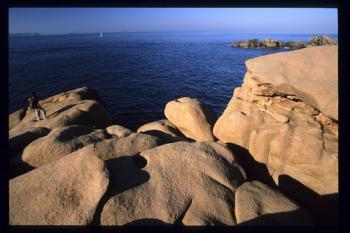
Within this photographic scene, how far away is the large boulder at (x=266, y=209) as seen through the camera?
272 inches

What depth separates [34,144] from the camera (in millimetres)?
10344

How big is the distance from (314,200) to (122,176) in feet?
26.0

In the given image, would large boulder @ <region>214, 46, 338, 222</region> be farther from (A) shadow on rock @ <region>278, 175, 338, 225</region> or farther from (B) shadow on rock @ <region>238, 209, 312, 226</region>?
(B) shadow on rock @ <region>238, 209, 312, 226</region>

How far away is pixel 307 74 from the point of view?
30.8ft

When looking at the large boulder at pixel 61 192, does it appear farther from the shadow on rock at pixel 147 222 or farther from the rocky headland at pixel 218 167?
the shadow on rock at pixel 147 222

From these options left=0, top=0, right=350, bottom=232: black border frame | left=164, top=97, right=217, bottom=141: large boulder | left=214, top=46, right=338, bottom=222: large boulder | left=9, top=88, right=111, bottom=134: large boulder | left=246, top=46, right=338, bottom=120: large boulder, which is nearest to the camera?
left=0, top=0, right=350, bottom=232: black border frame

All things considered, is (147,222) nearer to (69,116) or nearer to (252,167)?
(252,167)

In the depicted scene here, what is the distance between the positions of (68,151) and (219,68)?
44904 millimetres

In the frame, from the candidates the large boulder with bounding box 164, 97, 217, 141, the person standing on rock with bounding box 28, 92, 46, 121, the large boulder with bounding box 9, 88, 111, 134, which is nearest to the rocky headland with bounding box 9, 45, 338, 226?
the large boulder with bounding box 9, 88, 111, 134

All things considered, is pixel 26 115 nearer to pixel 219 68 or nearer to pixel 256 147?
pixel 256 147

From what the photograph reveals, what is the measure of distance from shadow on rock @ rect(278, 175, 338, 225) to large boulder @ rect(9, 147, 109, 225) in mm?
7943

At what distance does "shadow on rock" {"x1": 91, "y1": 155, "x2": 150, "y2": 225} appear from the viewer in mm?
6986
